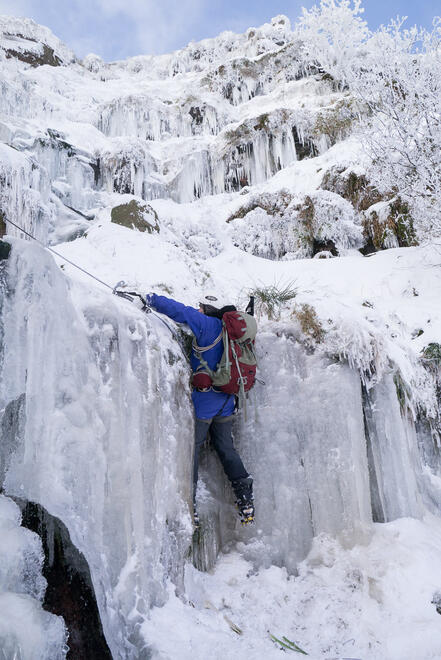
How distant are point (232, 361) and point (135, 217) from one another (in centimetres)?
592

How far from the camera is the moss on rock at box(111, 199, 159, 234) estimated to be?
817 cm

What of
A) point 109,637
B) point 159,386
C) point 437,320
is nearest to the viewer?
point 109,637

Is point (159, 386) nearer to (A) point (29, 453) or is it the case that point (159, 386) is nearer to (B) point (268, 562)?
(A) point (29, 453)

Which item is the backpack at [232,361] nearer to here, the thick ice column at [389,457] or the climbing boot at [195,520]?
the climbing boot at [195,520]

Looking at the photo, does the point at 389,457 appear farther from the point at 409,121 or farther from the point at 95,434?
the point at 409,121

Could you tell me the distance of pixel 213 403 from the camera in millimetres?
3334

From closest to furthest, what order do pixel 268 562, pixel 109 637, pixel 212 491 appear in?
pixel 109 637
pixel 268 562
pixel 212 491

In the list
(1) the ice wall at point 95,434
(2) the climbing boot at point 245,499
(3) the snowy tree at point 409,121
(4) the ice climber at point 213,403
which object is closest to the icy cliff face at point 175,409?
(1) the ice wall at point 95,434

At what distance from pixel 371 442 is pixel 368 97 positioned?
29.1 feet

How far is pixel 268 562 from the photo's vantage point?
341 cm

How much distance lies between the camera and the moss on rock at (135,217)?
26.8ft

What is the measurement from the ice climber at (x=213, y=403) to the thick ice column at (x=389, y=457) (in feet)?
4.25

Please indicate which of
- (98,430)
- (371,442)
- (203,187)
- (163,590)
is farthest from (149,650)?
(203,187)

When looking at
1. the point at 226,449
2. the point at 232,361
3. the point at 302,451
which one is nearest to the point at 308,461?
the point at 302,451
